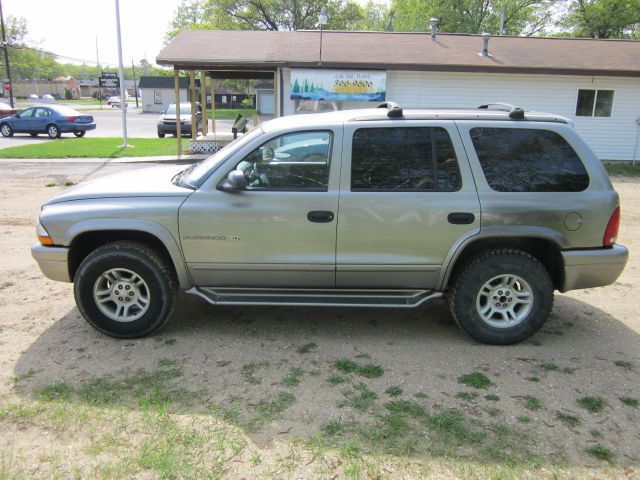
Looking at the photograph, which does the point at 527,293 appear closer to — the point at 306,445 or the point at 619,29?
the point at 306,445

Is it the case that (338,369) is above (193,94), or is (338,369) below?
below

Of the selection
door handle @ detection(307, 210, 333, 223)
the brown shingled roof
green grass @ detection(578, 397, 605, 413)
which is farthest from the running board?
the brown shingled roof

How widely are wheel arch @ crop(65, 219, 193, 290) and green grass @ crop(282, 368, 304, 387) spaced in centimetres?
115

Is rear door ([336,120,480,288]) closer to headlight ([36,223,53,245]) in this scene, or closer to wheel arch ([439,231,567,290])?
wheel arch ([439,231,567,290])

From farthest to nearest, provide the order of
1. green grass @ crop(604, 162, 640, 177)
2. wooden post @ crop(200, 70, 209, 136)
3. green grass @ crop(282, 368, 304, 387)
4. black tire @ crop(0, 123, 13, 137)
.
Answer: black tire @ crop(0, 123, 13, 137) → wooden post @ crop(200, 70, 209, 136) → green grass @ crop(604, 162, 640, 177) → green grass @ crop(282, 368, 304, 387)

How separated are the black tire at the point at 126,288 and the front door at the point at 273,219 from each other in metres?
0.29

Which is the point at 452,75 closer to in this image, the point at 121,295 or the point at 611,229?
the point at 611,229

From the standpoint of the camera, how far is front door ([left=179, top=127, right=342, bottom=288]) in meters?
4.06

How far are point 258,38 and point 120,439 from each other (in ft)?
58.7

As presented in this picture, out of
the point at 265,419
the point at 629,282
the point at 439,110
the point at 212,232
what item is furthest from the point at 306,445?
the point at 629,282

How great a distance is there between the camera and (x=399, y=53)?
17.1 metres

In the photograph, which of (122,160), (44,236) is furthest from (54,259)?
(122,160)

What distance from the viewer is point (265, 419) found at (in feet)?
10.5

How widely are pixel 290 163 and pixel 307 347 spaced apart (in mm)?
1482
